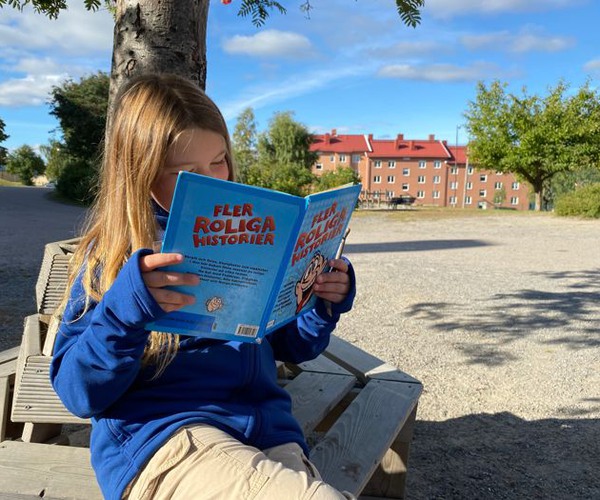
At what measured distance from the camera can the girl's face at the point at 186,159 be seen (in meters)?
1.51

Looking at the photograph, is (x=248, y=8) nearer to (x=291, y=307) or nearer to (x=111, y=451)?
(x=291, y=307)

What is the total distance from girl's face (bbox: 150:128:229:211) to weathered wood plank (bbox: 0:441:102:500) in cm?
77

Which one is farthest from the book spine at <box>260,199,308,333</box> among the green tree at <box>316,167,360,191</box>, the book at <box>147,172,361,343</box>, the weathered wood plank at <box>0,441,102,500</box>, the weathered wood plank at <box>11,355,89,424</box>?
the green tree at <box>316,167,360,191</box>

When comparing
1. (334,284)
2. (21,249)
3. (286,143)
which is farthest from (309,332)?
(286,143)

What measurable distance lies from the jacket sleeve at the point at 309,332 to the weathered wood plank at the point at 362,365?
81 cm

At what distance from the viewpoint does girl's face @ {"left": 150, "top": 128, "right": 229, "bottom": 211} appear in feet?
4.95

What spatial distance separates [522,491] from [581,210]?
67.5 ft

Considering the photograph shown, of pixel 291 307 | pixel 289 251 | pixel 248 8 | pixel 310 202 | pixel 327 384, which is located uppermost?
pixel 248 8

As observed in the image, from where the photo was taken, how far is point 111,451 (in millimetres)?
1419

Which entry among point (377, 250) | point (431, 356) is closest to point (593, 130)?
point (377, 250)

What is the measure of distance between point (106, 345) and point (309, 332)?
2.32 ft

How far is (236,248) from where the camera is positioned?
4.09ft

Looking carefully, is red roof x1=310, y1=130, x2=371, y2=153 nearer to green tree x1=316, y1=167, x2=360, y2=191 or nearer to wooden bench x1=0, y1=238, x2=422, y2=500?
green tree x1=316, y1=167, x2=360, y2=191

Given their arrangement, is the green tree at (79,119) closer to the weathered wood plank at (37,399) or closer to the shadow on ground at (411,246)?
the shadow on ground at (411,246)
